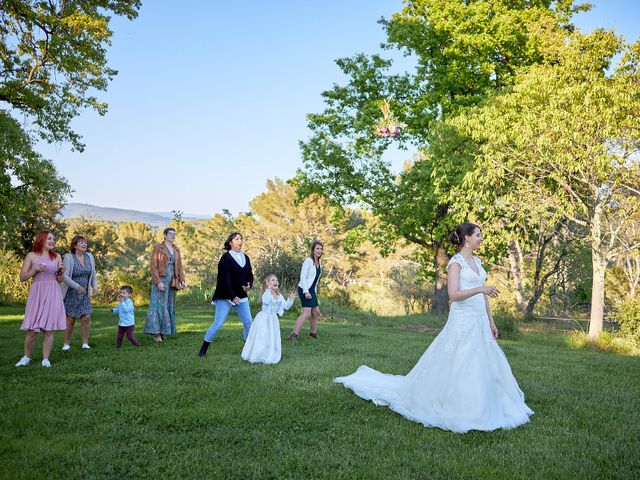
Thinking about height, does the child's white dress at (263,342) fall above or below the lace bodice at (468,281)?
below

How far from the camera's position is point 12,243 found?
18.5 meters

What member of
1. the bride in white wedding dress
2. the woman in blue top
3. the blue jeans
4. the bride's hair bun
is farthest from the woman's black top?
the bride's hair bun

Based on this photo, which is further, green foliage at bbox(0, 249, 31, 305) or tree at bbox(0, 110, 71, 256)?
green foliage at bbox(0, 249, 31, 305)

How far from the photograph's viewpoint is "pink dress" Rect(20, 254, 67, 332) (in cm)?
758

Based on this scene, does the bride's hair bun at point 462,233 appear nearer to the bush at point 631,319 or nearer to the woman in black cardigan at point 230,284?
the woman in black cardigan at point 230,284

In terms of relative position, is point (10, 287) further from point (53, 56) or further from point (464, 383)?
point (464, 383)

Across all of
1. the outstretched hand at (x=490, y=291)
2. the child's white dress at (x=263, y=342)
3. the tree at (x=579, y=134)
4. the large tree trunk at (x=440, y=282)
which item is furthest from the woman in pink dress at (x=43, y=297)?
the large tree trunk at (x=440, y=282)

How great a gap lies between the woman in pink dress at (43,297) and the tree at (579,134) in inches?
417

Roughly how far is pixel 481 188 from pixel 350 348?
6786 millimetres

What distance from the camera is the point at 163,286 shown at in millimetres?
10305

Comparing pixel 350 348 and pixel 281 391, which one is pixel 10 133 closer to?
pixel 350 348

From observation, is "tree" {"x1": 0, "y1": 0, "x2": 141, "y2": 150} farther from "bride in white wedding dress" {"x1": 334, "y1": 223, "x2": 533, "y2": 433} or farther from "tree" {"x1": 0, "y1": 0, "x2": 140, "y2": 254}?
"bride in white wedding dress" {"x1": 334, "y1": 223, "x2": 533, "y2": 433}

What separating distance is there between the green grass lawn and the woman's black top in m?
1.10

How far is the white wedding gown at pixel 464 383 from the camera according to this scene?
536 centimetres
